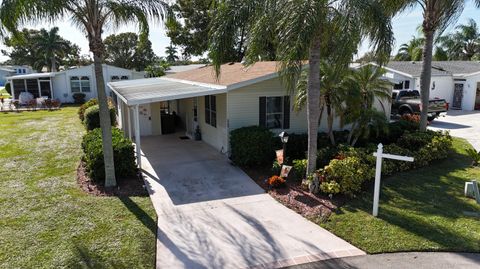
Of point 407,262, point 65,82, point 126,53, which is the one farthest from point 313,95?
point 126,53

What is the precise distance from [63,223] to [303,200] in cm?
527

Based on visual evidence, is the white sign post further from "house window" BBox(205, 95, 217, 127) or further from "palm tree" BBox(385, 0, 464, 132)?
"house window" BBox(205, 95, 217, 127)

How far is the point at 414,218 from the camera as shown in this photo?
7.24m

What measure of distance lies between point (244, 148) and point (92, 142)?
4705 mm

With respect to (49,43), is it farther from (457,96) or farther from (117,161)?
(457,96)

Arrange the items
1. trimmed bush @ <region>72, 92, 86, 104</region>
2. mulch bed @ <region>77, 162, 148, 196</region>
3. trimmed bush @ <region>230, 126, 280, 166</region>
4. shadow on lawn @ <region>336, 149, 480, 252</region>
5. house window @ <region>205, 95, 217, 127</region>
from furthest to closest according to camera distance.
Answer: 1. trimmed bush @ <region>72, 92, 86, 104</region>
2. house window @ <region>205, 95, 217, 127</region>
3. trimmed bush @ <region>230, 126, 280, 166</region>
4. mulch bed @ <region>77, 162, 148, 196</region>
5. shadow on lawn @ <region>336, 149, 480, 252</region>

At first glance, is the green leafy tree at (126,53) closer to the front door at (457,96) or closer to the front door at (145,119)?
the front door at (145,119)

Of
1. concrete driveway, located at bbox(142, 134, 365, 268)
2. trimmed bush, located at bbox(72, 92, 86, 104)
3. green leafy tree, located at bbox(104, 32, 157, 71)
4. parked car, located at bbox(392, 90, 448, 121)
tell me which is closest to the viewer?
concrete driveway, located at bbox(142, 134, 365, 268)

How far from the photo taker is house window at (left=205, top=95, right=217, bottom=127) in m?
13.2

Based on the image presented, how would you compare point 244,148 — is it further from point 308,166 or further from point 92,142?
point 92,142

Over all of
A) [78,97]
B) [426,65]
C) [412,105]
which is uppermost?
[426,65]

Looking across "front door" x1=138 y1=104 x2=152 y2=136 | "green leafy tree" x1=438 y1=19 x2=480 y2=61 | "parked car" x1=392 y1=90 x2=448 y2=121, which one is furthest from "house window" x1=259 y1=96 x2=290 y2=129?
"green leafy tree" x1=438 y1=19 x2=480 y2=61

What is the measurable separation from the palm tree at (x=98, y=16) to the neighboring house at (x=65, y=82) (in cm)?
2501

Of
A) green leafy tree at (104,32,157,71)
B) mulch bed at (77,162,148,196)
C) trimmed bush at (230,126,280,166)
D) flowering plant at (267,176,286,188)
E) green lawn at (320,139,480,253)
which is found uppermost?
green leafy tree at (104,32,157,71)
